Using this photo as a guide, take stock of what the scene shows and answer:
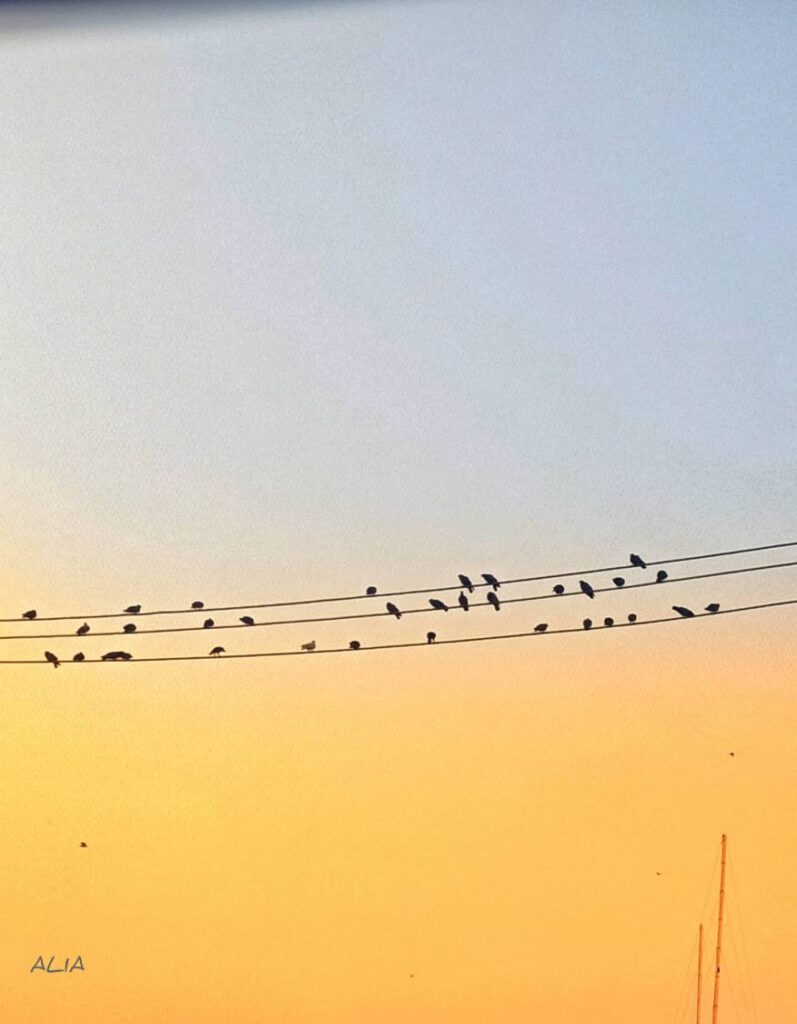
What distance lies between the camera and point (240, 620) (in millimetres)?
14594

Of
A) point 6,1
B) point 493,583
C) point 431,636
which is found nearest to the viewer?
point 6,1

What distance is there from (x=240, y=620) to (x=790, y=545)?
550cm

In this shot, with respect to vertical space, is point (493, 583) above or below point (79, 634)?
above

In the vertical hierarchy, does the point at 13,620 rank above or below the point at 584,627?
below

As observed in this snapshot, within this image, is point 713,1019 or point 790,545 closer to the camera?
point 790,545

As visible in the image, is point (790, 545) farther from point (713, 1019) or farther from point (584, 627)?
point (713, 1019)

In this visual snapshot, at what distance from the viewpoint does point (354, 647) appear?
15320 millimetres

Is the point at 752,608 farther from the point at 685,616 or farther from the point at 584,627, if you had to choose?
the point at 584,627

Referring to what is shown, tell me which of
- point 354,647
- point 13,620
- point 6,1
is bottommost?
point 6,1

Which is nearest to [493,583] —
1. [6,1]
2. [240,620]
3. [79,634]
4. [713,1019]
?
[240,620]

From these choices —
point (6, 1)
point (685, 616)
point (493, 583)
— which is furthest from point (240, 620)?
point (6, 1)

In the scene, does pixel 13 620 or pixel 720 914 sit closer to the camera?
pixel 13 620

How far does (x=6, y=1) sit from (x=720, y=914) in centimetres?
1289

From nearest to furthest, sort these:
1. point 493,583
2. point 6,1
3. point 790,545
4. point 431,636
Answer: point 6,1 < point 790,545 < point 493,583 < point 431,636
